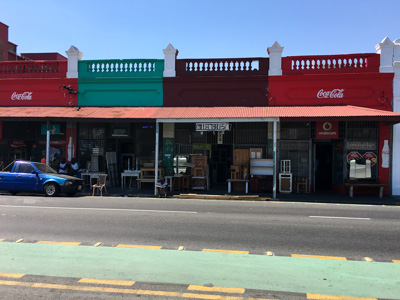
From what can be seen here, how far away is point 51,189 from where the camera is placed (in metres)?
13.3

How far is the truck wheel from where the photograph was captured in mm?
13227

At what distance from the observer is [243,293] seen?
4.15 metres

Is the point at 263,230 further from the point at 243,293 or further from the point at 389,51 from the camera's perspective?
the point at 389,51

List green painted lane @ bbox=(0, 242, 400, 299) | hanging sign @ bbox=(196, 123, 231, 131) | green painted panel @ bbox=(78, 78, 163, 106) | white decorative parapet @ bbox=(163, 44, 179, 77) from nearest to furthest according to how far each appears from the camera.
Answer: green painted lane @ bbox=(0, 242, 400, 299)
hanging sign @ bbox=(196, 123, 231, 131)
white decorative parapet @ bbox=(163, 44, 179, 77)
green painted panel @ bbox=(78, 78, 163, 106)

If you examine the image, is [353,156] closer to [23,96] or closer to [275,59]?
[275,59]

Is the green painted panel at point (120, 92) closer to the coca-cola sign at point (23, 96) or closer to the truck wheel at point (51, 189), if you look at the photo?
the coca-cola sign at point (23, 96)

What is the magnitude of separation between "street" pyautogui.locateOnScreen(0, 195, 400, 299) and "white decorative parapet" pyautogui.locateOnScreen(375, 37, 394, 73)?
24.6 feet

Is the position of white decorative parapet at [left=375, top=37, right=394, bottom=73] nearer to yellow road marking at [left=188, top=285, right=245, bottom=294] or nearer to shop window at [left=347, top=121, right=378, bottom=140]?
shop window at [left=347, top=121, right=378, bottom=140]

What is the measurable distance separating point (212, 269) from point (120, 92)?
13566 mm

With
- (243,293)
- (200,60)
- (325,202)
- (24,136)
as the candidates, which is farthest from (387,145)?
(24,136)

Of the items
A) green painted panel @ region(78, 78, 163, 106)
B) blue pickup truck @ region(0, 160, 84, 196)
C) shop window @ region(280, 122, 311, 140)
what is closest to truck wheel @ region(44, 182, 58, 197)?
blue pickup truck @ region(0, 160, 84, 196)

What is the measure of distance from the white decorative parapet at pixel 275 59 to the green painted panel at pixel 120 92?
213 inches

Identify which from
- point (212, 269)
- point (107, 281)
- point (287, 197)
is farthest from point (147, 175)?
point (107, 281)

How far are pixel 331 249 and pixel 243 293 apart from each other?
2658 mm
